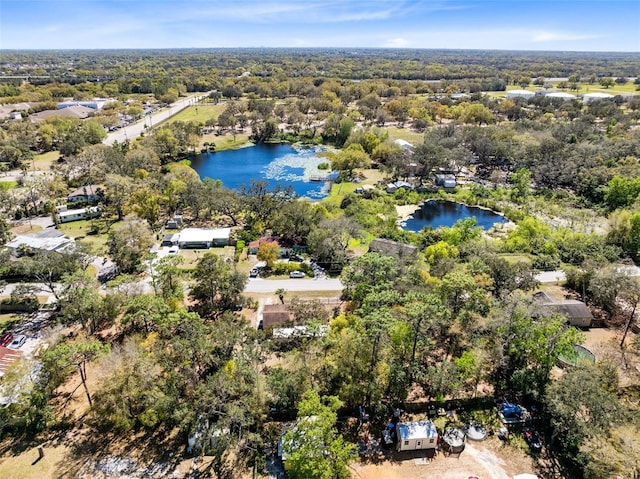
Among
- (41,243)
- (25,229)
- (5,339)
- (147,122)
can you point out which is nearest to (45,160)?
(147,122)

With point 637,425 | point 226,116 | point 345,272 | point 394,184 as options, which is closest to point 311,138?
point 226,116

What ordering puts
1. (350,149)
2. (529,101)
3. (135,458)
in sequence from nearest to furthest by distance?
(135,458) < (350,149) < (529,101)

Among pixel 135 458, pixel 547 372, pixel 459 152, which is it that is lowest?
pixel 135 458

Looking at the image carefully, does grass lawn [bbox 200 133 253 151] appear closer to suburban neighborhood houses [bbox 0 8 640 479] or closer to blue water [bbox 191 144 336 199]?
blue water [bbox 191 144 336 199]

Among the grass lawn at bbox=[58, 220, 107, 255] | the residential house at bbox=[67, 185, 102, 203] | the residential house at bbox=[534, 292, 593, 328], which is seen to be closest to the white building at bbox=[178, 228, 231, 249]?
the grass lawn at bbox=[58, 220, 107, 255]

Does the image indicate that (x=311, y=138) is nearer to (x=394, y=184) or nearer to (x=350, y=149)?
(x=350, y=149)

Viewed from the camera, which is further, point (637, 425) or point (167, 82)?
point (167, 82)

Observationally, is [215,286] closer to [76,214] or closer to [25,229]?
[76,214]
